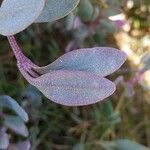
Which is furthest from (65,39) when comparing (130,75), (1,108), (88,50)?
(88,50)

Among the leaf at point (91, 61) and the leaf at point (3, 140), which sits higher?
the leaf at point (91, 61)

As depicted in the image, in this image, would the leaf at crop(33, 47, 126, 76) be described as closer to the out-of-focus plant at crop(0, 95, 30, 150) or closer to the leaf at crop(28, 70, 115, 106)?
the leaf at crop(28, 70, 115, 106)

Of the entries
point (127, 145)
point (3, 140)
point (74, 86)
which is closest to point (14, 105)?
point (3, 140)

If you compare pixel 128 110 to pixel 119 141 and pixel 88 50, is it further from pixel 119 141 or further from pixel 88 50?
pixel 88 50

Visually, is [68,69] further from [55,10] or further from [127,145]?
[127,145]

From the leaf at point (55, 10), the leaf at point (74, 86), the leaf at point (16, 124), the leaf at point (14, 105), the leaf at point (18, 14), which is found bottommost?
the leaf at point (16, 124)

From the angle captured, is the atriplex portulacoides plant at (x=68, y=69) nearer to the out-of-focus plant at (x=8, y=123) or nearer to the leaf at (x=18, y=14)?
the leaf at (x=18, y=14)

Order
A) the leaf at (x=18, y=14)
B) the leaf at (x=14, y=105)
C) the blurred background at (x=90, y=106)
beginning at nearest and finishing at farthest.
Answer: the leaf at (x=18, y=14) < the leaf at (x=14, y=105) < the blurred background at (x=90, y=106)

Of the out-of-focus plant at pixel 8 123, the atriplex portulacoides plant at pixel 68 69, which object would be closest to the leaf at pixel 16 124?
the out-of-focus plant at pixel 8 123
